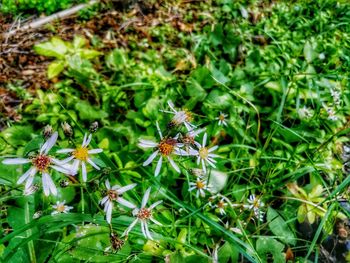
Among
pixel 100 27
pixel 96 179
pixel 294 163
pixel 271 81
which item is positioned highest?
pixel 96 179

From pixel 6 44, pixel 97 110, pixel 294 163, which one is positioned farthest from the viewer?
pixel 6 44

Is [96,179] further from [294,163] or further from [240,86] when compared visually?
[240,86]

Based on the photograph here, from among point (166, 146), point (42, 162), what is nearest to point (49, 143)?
point (42, 162)

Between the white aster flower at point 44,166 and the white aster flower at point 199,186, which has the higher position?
the white aster flower at point 44,166

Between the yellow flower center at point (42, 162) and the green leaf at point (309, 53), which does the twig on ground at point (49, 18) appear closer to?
the green leaf at point (309, 53)

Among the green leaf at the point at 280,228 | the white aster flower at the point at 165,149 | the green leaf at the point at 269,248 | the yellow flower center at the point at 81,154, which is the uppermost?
the yellow flower center at the point at 81,154

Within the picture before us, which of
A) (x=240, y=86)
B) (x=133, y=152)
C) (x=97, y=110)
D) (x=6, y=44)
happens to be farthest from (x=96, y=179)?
(x=6, y=44)

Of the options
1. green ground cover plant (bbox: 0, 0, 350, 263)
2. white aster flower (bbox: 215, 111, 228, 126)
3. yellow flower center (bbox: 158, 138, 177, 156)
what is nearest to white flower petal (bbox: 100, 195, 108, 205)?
green ground cover plant (bbox: 0, 0, 350, 263)

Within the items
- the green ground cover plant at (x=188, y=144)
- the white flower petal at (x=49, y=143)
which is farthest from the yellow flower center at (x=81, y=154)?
the white flower petal at (x=49, y=143)
